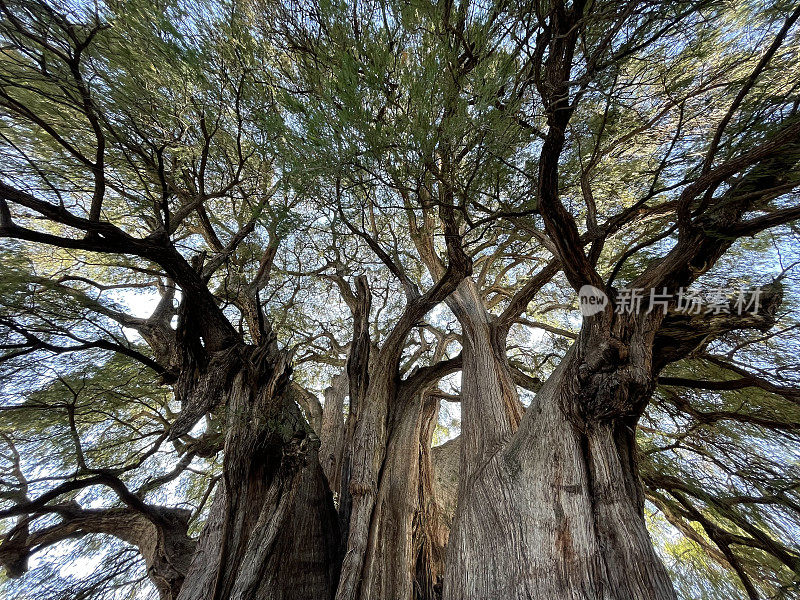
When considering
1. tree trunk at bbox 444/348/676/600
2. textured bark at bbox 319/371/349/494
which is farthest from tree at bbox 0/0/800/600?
textured bark at bbox 319/371/349/494

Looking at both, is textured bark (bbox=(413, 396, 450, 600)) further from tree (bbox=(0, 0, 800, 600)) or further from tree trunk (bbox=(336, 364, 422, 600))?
tree trunk (bbox=(336, 364, 422, 600))

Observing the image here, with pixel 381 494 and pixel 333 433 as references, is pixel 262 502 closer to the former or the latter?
pixel 381 494

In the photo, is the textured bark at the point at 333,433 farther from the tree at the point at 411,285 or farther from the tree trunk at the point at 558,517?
the tree trunk at the point at 558,517

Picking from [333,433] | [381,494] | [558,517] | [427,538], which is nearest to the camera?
[558,517]

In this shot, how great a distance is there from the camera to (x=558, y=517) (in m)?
1.58

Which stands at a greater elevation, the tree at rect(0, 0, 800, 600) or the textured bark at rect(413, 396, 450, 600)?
the tree at rect(0, 0, 800, 600)

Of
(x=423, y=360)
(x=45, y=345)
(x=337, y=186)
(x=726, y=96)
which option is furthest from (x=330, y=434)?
(x=726, y=96)

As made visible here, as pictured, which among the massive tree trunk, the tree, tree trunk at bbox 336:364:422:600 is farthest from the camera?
tree trunk at bbox 336:364:422:600

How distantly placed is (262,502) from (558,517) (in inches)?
67.9

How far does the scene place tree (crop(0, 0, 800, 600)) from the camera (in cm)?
161

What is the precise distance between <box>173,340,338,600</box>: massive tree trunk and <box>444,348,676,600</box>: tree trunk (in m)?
1.01

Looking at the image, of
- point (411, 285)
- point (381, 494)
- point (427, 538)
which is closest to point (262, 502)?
point (381, 494)

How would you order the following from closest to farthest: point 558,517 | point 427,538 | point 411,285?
point 558,517
point 427,538
point 411,285

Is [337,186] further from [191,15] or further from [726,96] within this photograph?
[726,96]
